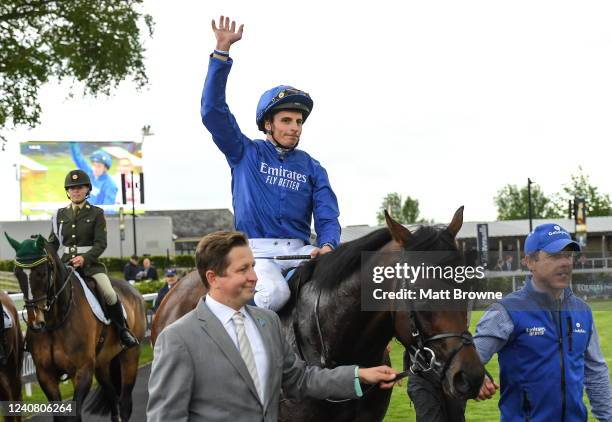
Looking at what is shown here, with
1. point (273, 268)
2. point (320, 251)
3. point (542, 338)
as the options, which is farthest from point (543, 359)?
point (273, 268)

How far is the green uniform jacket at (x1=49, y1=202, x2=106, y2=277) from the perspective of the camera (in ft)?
30.6

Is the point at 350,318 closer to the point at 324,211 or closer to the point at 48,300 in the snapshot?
the point at 324,211

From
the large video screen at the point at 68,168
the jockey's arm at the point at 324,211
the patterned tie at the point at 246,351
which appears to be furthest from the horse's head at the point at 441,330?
the large video screen at the point at 68,168

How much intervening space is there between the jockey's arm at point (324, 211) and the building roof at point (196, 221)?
94.7 m

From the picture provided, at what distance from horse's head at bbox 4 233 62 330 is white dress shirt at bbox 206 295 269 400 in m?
5.52

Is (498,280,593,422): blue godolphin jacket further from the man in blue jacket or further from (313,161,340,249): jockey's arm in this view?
(313,161,340,249): jockey's arm

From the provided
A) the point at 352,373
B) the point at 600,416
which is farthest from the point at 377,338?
the point at 600,416

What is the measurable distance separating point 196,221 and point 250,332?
99297 mm

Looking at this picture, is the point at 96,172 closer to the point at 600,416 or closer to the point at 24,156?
the point at 24,156

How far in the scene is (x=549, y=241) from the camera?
4570mm

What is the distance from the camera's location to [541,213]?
3671 inches

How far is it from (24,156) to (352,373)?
74.0 m

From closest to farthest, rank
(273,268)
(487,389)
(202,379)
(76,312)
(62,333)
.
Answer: (202,379)
(487,389)
(273,268)
(62,333)
(76,312)

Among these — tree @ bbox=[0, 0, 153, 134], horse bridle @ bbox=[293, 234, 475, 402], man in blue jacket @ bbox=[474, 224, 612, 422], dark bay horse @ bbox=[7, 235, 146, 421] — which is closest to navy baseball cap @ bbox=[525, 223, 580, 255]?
man in blue jacket @ bbox=[474, 224, 612, 422]
